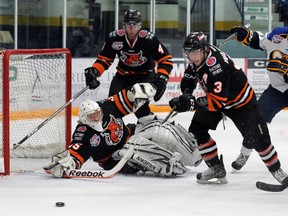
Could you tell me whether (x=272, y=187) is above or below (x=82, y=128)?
below

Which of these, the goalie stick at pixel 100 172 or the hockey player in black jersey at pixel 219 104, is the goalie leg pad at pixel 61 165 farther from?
the hockey player in black jersey at pixel 219 104

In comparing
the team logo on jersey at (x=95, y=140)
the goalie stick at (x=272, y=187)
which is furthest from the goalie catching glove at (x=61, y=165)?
the goalie stick at (x=272, y=187)

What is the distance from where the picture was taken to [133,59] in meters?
6.25

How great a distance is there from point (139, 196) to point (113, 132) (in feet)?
2.73

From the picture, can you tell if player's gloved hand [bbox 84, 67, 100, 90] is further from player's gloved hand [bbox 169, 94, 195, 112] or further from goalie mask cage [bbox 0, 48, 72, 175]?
player's gloved hand [bbox 169, 94, 195, 112]

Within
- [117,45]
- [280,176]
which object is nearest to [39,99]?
[117,45]

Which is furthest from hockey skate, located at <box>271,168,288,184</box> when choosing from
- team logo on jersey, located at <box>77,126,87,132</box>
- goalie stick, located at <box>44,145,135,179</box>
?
team logo on jersey, located at <box>77,126,87,132</box>

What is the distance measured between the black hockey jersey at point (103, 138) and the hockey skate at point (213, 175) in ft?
2.06

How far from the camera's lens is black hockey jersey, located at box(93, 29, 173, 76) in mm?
6176

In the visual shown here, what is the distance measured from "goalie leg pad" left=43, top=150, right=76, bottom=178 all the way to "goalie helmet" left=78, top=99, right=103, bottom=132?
24 cm

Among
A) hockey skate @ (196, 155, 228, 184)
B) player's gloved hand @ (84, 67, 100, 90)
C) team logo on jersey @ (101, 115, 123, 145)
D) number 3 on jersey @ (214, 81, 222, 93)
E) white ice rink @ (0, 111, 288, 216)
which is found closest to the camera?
white ice rink @ (0, 111, 288, 216)

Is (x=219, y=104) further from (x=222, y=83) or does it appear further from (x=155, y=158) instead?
(x=155, y=158)

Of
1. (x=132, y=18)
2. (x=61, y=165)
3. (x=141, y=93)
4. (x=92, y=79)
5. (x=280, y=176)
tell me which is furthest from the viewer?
(x=92, y=79)

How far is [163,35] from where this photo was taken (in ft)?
39.1
